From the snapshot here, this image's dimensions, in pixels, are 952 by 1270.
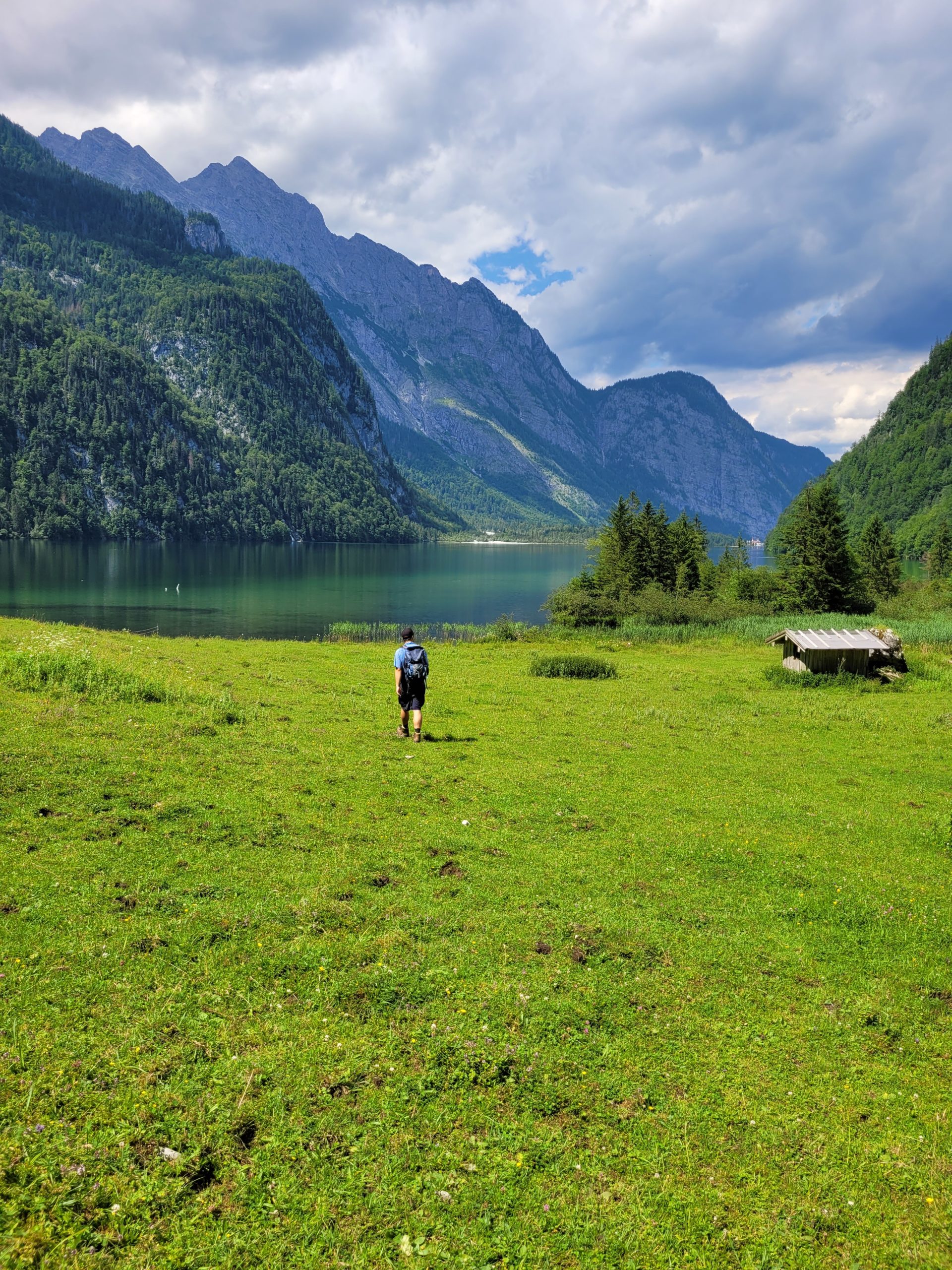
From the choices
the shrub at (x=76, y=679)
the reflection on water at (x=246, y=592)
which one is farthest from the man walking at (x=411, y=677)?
the reflection on water at (x=246, y=592)

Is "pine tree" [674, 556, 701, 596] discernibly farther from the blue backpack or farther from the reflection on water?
the blue backpack

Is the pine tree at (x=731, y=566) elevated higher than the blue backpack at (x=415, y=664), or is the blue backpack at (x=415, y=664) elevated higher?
the pine tree at (x=731, y=566)

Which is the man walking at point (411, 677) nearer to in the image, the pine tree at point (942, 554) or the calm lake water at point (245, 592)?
the calm lake water at point (245, 592)

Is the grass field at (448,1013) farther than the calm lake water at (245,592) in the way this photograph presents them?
No

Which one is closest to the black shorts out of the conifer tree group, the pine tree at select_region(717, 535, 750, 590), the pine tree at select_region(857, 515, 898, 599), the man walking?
the man walking

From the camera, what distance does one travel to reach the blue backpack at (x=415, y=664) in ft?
60.0

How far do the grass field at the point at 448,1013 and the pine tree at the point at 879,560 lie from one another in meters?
94.4

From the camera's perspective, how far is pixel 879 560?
101 m

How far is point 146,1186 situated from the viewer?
528 cm

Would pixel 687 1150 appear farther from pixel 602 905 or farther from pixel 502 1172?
pixel 602 905

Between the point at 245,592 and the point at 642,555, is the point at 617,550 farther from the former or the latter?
the point at 245,592

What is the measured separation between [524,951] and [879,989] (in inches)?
198

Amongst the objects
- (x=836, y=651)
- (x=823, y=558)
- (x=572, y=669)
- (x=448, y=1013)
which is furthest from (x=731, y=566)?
(x=448, y=1013)

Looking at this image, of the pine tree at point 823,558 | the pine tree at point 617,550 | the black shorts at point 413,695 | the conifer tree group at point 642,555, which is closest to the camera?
the black shorts at point 413,695
